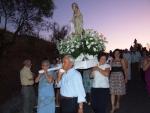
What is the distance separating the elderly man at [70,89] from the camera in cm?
909

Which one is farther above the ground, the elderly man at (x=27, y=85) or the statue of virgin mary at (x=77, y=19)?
the statue of virgin mary at (x=77, y=19)

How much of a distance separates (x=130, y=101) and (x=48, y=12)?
20691 millimetres

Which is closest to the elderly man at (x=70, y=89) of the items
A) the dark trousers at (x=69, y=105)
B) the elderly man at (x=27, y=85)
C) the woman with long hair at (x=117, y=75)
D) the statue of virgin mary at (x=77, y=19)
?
the dark trousers at (x=69, y=105)

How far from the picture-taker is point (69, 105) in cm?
916

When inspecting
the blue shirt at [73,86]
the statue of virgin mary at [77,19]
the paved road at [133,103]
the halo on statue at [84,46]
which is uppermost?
the statue of virgin mary at [77,19]

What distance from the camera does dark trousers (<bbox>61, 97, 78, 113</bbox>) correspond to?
30.0 feet

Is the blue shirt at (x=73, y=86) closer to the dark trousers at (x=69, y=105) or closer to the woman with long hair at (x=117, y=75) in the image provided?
the dark trousers at (x=69, y=105)

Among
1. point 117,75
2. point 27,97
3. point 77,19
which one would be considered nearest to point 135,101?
point 117,75

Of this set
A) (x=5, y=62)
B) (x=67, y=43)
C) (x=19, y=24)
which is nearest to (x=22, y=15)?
(x=19, y=24)

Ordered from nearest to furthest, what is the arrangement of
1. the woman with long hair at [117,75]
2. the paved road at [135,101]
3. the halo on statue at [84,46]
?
the halo on statue at [84,46] → the woman with long hair at [117,75] → the paved road at [135,101]

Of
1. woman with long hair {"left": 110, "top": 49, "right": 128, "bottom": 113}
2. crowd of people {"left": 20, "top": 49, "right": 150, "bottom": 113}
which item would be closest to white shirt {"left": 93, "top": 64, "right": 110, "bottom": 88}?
crowd of people {"left": 20, "top": 49, "right": 150, "bottom": 113}

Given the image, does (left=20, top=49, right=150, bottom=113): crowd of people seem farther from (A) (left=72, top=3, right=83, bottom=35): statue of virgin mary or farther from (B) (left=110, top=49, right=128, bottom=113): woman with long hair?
(A) (left=72, top=3, right=83, bottom=35): statue of virgin mary

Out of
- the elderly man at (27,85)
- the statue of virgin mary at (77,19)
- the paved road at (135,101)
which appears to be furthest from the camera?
the elderly man at (27,85)

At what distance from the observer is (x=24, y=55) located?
51594mm
